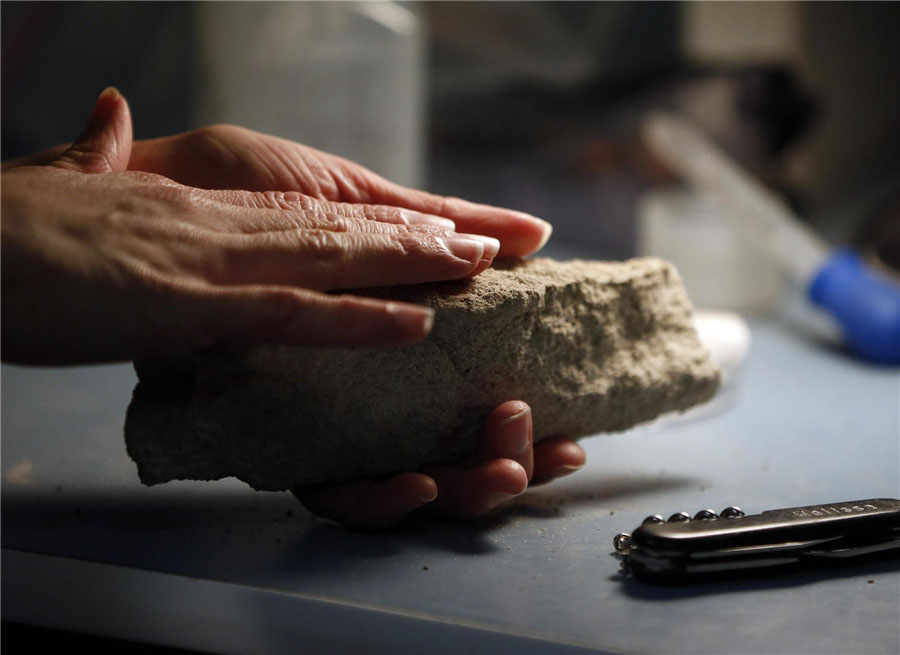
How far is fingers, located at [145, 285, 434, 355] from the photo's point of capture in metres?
0.57

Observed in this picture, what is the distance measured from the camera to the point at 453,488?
0.69m

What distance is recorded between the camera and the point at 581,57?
2.04 metres

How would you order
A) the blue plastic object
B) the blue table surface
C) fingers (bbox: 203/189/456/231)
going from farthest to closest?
1. the blue plastic object
2. fingers (bbox: 203/189/456/231)
3. the blue table surface

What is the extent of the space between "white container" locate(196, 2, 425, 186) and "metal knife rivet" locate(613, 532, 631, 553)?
3.99ft

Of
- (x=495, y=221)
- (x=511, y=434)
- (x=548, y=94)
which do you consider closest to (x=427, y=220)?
(x=495, y=221)

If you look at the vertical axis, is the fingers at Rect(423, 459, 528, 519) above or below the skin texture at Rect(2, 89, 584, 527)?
below

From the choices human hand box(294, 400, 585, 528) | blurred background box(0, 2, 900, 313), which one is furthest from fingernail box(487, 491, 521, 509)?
blurred background box(0, 2, 900, 313)

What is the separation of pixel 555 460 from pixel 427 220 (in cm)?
26

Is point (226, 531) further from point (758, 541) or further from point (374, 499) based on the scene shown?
point (758, 541)

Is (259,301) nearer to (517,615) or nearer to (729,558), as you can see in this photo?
(517,615)

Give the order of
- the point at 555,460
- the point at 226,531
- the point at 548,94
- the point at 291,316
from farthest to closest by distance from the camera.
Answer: the point at 548,94, the point at 555,460, the point at 226,531, the point at 291,316

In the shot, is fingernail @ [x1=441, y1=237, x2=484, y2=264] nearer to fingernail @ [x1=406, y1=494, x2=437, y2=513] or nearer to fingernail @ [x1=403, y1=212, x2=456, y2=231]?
fingernail @ [x1=403, y1=212, x2=456, y2=231]

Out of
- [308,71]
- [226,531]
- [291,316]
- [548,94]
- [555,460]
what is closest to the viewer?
[291,316]

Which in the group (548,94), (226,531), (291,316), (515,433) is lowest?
(226,531)
